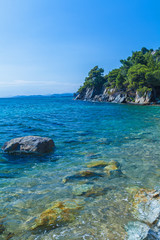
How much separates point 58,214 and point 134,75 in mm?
62910

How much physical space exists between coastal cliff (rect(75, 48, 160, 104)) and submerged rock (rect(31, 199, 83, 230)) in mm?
57576

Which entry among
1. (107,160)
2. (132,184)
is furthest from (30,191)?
(107,160)

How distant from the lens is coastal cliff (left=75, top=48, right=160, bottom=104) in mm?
57547

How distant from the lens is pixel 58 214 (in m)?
4.59

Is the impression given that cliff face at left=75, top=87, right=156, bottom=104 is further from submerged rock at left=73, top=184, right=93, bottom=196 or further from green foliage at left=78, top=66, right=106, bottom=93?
submerged rock at left=73, top=184, right=93, bottom=196

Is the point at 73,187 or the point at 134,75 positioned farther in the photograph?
the point at 134,75

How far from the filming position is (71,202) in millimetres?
5270

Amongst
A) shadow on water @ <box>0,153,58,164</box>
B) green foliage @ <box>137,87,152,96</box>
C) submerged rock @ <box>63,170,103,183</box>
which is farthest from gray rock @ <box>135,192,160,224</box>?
green foliage @ <box>137,87,152,96</box>

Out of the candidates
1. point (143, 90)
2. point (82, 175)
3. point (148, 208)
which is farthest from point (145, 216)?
point (143, 90)

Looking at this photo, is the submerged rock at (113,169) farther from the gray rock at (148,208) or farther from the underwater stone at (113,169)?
the gray rock at (148,208)

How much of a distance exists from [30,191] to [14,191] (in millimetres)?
618

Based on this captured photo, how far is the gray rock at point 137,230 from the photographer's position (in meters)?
3.59

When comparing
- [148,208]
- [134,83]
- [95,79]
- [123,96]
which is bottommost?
[148,208]

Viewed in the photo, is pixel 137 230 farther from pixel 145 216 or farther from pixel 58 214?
pixel 58 214
